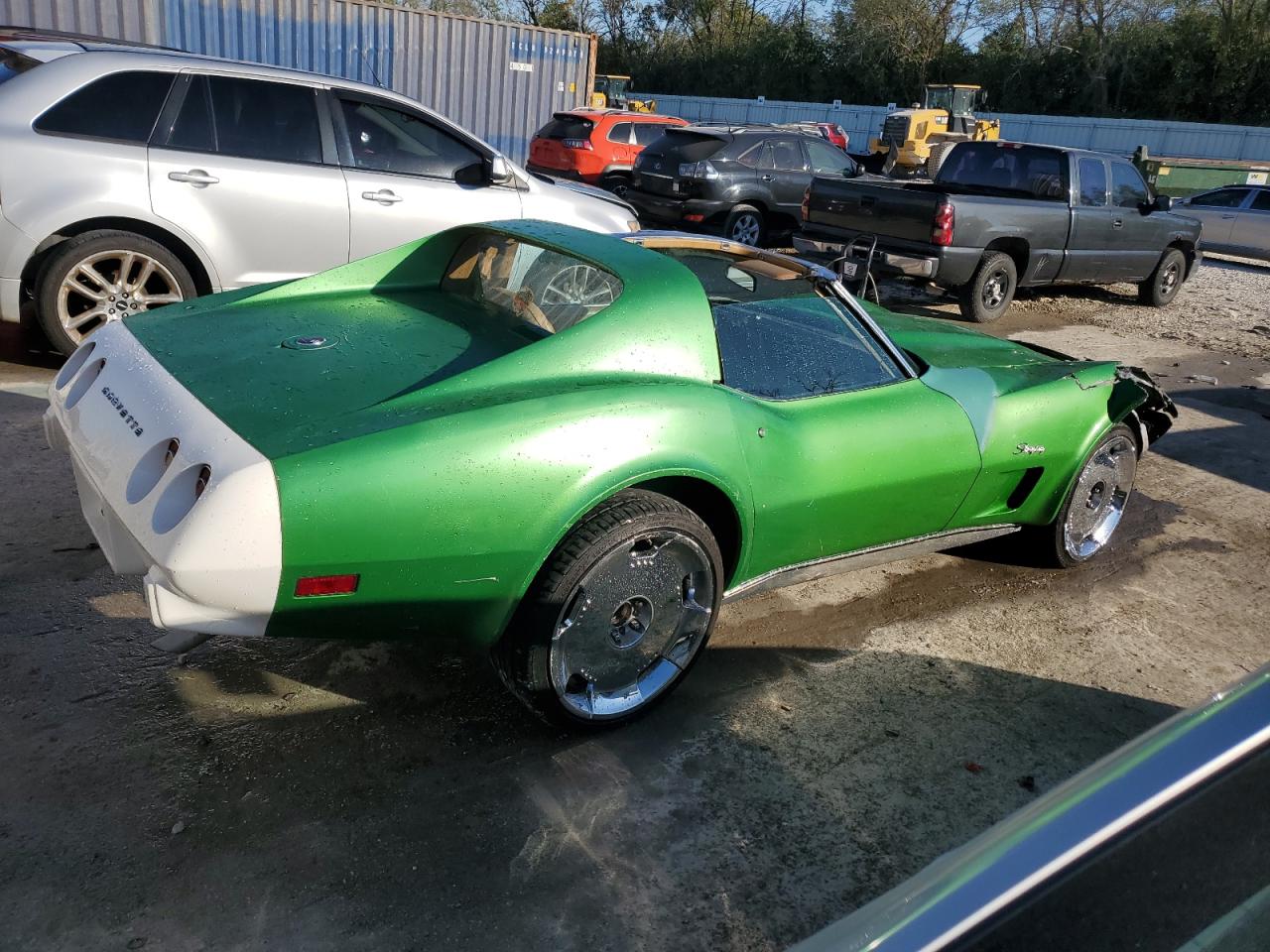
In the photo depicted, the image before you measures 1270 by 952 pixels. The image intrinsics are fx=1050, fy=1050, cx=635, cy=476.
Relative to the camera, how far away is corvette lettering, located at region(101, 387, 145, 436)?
9.23 ft

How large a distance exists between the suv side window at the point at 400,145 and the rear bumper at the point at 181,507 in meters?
4.13

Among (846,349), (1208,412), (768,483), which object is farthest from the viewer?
(1208,412)

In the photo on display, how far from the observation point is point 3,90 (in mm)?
5719

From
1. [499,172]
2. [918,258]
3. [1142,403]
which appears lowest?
[1142,403]

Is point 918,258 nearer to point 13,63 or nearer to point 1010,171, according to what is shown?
point 1010,171

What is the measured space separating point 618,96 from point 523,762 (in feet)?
121

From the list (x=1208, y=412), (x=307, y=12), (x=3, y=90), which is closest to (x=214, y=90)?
(x=3, y=90)

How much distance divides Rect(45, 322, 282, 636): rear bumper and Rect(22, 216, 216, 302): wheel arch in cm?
333

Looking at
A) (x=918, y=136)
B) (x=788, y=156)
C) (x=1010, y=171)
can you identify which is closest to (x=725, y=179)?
(x=788, y=156)

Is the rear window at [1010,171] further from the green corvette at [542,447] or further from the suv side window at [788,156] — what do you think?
the green corvette at [542,447]

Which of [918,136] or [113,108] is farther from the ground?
[918,136]

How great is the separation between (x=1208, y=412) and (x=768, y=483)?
5911mm

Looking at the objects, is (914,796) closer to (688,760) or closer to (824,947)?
(688,760)

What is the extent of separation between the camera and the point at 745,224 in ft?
42.6
